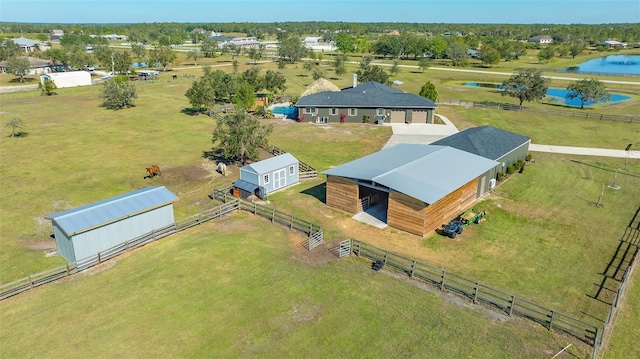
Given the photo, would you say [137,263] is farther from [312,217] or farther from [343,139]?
[343,139]

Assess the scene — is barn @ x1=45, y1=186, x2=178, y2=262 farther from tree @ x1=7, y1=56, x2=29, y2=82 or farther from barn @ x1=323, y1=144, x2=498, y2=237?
tree @ x1=7, y1=56, x2=29, y2=82

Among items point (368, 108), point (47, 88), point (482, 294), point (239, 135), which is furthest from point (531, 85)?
point (47, 88)

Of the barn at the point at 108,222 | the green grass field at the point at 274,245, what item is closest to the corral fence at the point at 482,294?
the green grass field at the point at 274,245

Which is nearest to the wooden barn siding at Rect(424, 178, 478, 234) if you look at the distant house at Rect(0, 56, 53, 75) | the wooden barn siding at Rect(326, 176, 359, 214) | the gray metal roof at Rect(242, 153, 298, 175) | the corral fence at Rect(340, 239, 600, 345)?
the corral fence at Rect(340, 239, 600, 345)

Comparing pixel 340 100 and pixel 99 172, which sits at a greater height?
pixel 340 100

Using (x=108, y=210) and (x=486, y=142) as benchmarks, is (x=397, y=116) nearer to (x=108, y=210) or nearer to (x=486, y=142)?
(x=486, y=142)

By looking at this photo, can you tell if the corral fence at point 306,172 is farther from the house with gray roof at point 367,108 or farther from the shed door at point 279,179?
the house with gray roof at point 367,108

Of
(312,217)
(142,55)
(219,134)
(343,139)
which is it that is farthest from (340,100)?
(142,55)
